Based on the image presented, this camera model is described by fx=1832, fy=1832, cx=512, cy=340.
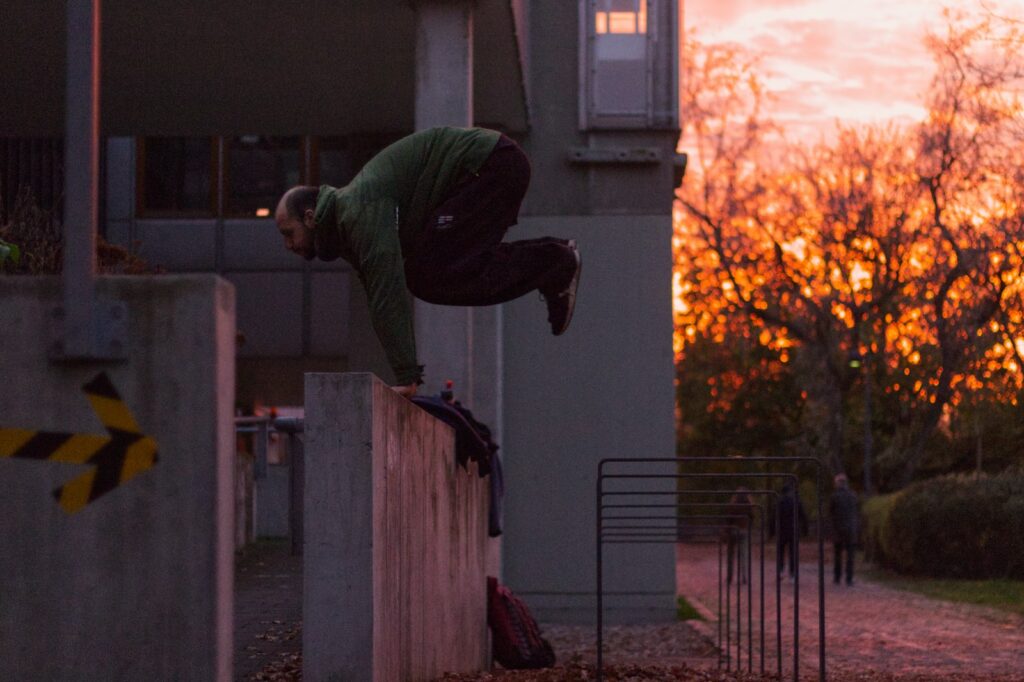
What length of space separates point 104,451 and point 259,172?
72.5 feet

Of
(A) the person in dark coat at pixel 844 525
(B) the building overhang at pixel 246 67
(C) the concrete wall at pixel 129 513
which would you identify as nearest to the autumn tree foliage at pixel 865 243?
(A) the person in dark coat at pixel 844 525

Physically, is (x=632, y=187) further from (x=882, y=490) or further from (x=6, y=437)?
(x=882, y=490)

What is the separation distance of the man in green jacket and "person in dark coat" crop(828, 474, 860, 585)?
18.4m

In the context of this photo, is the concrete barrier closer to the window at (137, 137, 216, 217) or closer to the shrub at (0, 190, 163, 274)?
the shrub at (0, 190, 163, 274)

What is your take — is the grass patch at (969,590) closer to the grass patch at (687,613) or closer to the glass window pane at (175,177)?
the grass patch at (687,613)

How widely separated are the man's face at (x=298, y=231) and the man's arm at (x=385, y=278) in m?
0.16

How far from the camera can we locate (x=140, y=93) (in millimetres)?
14625

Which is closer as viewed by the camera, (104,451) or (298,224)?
(104,451)

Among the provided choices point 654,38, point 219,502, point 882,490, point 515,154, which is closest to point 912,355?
point 882,490

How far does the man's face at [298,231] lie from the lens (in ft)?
22.0

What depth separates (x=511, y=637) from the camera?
10820 mm

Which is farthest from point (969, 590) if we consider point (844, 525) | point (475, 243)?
point (475, 243)

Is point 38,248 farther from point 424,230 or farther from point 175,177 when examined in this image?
point 175,177

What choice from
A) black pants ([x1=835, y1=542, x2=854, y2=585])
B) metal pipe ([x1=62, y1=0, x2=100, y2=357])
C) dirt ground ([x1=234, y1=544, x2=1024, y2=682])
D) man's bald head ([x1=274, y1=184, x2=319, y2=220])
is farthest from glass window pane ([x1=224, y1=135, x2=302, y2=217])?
metal pipe ([x1=62, y1=0, x2=100, y2=357])
